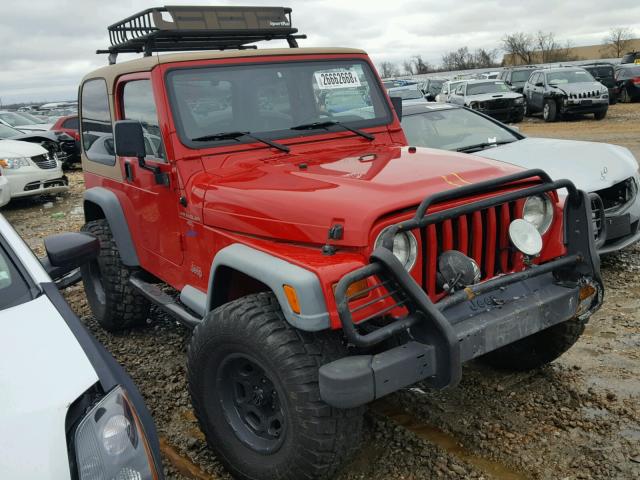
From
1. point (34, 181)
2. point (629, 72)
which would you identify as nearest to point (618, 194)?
point (34, 181)

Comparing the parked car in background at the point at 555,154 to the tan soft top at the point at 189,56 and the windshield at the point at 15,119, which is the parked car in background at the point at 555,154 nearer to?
the tan soft top at the point at 189,56

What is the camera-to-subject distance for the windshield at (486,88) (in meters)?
18.6

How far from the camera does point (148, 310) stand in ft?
15.6

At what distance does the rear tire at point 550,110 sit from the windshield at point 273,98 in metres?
16.1

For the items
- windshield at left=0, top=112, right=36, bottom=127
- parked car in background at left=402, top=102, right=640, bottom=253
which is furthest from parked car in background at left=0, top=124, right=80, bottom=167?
parked car in background at left=402, top=102, right=640, bottom=253

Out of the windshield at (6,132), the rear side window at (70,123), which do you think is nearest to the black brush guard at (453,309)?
the windshield at (6,132)

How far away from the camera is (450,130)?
641cm

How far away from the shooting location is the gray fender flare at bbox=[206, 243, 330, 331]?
2379 mm

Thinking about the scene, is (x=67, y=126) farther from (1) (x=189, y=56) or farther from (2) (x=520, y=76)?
(2) (x=520, y=76)

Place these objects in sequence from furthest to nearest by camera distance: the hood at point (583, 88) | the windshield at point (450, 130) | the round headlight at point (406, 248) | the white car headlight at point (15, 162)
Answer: the hood at point (583, 88), the white car headlight at point (15, 162), the windshield at point (450, 130), the round headlight at point (406, 248)

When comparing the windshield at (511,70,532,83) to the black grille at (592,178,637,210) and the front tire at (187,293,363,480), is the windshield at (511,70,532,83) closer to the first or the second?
the black grille at (592,178,637,210)

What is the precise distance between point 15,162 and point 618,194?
9.52 m

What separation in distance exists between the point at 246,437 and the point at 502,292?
1325mm

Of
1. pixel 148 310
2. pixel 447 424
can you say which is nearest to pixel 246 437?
pixel 447 424
